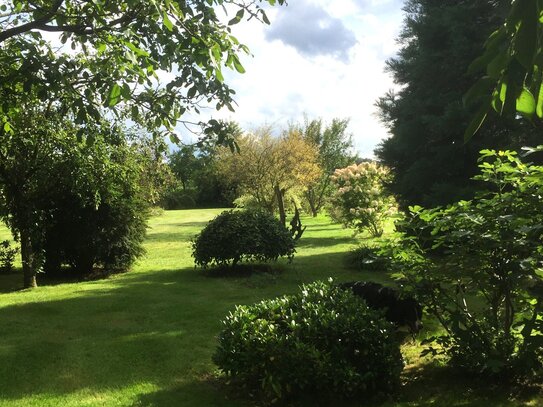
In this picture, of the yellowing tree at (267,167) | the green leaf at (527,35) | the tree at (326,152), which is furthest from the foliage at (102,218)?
the tree at (326,152)

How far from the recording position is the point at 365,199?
18250 millimetres

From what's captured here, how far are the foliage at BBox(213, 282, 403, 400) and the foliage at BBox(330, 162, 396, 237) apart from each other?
1324cm

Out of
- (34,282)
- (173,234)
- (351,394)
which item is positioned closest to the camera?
(351,394)

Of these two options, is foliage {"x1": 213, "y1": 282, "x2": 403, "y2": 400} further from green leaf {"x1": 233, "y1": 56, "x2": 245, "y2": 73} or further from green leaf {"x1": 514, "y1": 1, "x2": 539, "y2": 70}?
green leaf {"x1": 514, "y1": 1, "x2": 539, "y2": 70}

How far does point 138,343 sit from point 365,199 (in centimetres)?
1317

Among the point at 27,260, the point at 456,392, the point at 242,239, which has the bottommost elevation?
the point at 456,392

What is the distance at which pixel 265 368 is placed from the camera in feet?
A: 14.3

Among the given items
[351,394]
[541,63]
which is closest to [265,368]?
[351,394]

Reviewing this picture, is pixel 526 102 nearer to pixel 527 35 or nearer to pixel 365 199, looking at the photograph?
pixel 527 35

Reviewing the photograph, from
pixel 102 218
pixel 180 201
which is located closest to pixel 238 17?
pixel 102 218

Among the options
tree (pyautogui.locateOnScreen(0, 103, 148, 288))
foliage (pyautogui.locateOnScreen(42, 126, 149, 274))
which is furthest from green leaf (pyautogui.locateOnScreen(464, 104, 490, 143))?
foliage (pyautogui.locateOnScreen(42, 126, 149, 274))

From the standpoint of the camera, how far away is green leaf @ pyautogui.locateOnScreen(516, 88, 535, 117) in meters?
1.65

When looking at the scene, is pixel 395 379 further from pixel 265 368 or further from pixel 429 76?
pixel 429 76

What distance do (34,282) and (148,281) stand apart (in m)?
2.54
